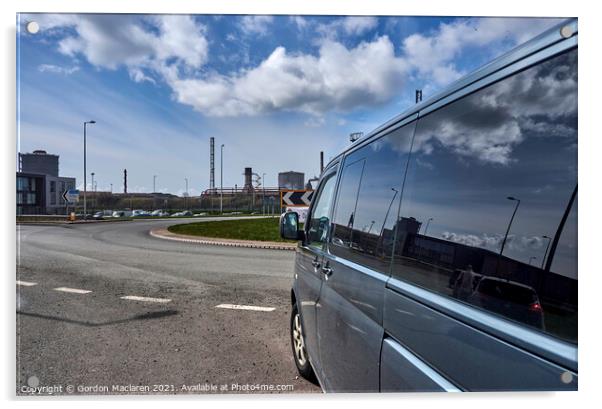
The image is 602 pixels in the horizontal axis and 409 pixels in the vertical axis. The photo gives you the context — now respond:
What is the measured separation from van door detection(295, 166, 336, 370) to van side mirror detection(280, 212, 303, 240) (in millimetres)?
83

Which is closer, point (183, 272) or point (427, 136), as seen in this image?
point (427, 136)

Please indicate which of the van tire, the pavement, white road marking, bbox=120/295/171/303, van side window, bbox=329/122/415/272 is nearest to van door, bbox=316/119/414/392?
van side window, bbox=329/122/415/272

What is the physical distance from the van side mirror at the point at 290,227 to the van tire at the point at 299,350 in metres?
0.57

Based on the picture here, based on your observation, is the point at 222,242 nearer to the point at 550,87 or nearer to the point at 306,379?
the point at 306,379

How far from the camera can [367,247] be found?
1975 mm

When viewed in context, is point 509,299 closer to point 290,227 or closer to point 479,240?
point 479,240

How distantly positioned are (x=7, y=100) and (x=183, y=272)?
658cm

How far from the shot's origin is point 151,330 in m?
4.38

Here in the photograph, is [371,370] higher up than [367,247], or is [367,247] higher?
[367,247]

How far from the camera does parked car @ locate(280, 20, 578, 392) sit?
1.09 metres

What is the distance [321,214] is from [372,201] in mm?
1092

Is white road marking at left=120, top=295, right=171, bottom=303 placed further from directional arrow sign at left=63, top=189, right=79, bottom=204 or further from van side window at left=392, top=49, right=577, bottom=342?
van side window at left=392, top=49, right=577, bottom=342

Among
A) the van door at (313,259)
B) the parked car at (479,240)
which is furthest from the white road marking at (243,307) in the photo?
the parked car at (479,240)
